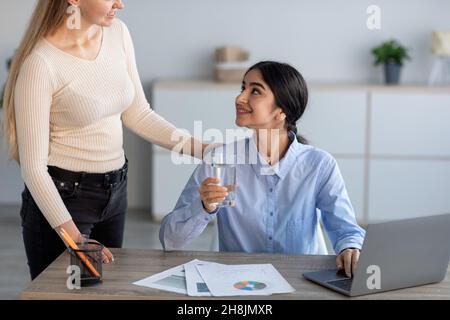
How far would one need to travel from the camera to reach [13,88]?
8.04 feet

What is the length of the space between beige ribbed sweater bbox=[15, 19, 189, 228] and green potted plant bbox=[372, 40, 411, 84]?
3.00 m

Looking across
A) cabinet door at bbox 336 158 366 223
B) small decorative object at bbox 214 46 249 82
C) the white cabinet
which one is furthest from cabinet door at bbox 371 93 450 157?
small decorative object at bbox 214 46 249 82

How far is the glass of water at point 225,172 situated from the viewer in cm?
227

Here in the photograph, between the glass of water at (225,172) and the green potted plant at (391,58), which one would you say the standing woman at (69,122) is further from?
the green potted plant at (391,58)

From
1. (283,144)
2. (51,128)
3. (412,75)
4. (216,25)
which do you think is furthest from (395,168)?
(51,128)

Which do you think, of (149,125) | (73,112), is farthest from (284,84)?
(73,112)

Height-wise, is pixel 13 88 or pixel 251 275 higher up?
pixel 13 88

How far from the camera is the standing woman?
2.36m

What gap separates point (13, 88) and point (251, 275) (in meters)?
0.91

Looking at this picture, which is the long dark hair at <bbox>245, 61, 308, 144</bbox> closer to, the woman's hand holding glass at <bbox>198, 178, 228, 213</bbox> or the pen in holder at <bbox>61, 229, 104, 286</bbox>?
the woman's hand holding glass at <bbox>198, 178, 228, 213</bbox>

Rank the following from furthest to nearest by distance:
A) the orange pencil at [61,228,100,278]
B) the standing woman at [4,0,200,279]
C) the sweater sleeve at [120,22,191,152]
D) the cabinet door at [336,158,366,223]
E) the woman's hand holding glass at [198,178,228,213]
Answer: the cabinet door at [336,158,366,223] → the sweater sleeve at [120,22,191,152] → the standing woman at [4,0,200,279] → the woman's hand holding glass at [198,178,228,213] → the orange pencil at [61,228,100,278]

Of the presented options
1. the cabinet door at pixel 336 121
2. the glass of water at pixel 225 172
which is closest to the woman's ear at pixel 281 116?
the glass of water at pixel 225 172

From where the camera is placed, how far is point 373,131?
5.45 meters

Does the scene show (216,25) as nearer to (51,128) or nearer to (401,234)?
(51,128)
